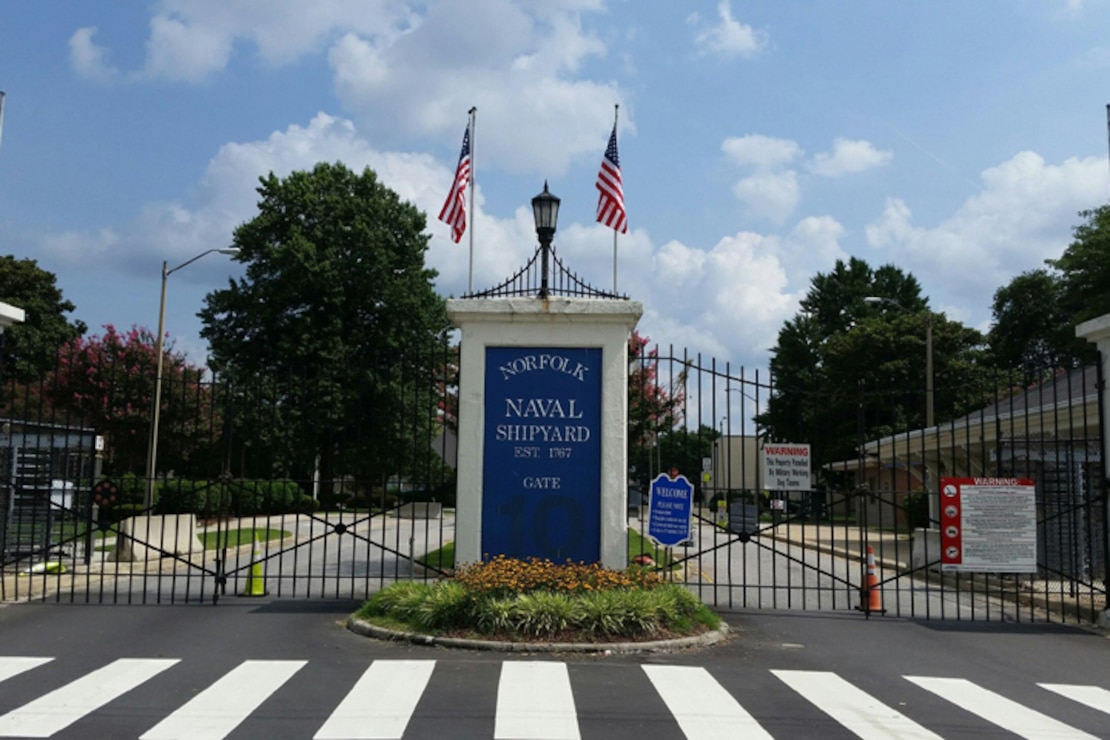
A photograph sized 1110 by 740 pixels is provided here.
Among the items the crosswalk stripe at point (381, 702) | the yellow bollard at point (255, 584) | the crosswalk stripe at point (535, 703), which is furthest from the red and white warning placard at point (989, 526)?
the yellow bollard at point (255, 584)

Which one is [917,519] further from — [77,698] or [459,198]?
[77,698]

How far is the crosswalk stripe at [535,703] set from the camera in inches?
273

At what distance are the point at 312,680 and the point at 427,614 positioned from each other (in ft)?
7.58

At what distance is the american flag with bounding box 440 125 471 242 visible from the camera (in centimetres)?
1365

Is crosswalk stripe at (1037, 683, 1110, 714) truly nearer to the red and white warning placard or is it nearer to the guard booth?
the red and white warning placard

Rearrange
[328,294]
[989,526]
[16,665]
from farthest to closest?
[328,294]
[989,526]
[16,665]

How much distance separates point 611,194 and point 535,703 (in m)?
7.86

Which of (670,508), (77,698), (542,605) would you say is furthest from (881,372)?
(77,698)

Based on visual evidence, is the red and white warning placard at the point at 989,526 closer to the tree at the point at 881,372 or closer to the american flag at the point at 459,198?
the american flag at the point at 459,198

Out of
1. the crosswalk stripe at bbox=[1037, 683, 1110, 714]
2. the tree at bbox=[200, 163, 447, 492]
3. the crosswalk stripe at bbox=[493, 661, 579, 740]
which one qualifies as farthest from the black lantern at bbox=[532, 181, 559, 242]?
the tree at bbox=[200, 163, 447, 492]

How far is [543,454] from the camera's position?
494 inches

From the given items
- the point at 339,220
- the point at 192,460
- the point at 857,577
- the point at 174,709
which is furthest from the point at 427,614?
the point at 339,220

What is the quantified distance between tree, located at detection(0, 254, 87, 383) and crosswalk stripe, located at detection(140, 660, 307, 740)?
137ft

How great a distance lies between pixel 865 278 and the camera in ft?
225
